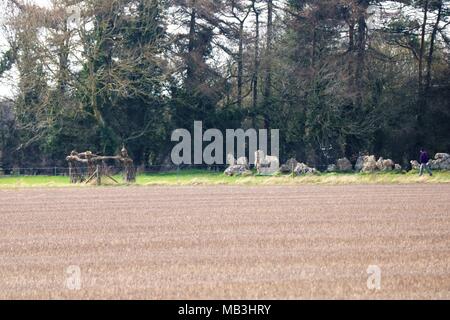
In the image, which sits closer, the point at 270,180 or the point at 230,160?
the point at 270,180

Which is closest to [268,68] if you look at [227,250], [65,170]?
[65,170]

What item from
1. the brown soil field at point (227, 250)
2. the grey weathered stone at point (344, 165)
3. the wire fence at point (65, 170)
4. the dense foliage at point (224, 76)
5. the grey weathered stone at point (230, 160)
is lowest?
the brown soil field at point (227, 250)

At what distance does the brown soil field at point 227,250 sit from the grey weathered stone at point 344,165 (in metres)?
25.7

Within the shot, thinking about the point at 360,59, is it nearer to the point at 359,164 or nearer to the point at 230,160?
the point at 359,164

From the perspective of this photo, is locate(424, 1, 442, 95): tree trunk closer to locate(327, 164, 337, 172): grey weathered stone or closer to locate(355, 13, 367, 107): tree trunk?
locate(355, 13, 367, 107): tree trunk

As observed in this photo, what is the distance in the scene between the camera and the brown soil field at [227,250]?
38.6 feet

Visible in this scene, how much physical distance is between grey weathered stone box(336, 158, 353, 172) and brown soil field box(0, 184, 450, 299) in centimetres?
2570

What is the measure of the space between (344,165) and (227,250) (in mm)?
39621

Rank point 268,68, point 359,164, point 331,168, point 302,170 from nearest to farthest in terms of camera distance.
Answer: point 302,170, point 331,168, point 359,164, point 268,68

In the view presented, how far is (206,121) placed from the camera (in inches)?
2226

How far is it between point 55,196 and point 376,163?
886 inches

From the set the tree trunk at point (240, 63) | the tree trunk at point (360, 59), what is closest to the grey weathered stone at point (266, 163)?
the tree trunk at point (240, 63)

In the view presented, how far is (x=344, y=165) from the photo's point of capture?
54.6m

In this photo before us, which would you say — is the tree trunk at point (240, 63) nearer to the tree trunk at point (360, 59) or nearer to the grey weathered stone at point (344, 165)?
the tree trunk at point (360, 59)
